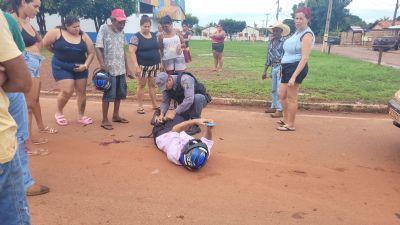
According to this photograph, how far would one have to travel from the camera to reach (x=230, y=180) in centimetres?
383

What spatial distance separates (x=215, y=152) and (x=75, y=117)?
279cm

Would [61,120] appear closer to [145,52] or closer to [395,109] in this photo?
[145,52]

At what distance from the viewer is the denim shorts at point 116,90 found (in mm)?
5602

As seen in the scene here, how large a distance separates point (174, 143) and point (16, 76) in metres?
2.65

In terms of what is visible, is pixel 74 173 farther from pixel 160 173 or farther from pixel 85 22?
pixel 85 22

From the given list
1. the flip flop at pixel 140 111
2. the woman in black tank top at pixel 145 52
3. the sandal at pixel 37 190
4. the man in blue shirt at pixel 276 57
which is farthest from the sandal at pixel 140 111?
the sandal at pixel 37 190

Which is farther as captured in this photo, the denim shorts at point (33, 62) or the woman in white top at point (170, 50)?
the woman in white top at point (170, 50)

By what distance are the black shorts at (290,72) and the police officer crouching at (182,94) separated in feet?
4.03

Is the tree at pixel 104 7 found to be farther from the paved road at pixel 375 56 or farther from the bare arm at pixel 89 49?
the bare arm at pixel 89 49

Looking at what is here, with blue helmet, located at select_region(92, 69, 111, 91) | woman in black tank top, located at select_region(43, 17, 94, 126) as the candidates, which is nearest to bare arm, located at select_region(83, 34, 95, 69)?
woman in black tank top, located at select_region(43, 17, 94, 126)

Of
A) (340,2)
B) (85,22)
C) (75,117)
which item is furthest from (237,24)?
(75,117)

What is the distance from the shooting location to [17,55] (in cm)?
170

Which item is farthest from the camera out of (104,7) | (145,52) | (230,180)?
(104,7)

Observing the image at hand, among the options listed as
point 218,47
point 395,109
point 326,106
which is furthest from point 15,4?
point 218,47
